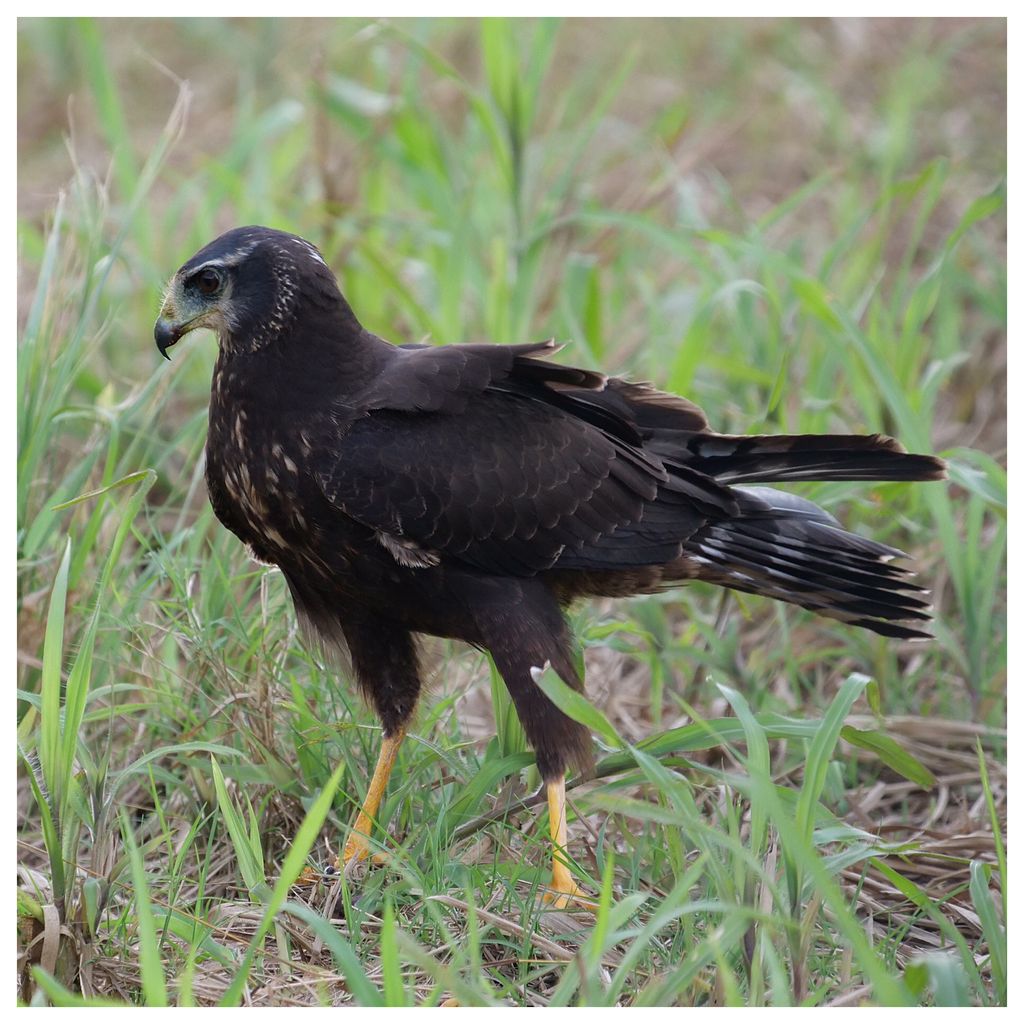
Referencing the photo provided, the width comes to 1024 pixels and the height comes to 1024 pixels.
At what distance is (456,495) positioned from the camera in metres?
3.33

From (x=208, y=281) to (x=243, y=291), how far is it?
0.31ft

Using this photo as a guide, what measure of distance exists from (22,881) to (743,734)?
1.77 metres

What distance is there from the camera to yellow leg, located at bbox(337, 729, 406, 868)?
3389 mm

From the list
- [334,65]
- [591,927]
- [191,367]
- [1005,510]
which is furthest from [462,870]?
[334,65]

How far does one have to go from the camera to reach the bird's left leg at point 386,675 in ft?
11.8

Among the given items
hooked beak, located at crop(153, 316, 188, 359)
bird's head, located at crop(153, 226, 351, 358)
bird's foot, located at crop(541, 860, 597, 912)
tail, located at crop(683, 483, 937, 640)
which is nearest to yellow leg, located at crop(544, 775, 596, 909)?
bird's foot, located at crop(541, 860, 597, 912)

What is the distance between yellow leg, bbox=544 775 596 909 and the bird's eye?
1.55 meters

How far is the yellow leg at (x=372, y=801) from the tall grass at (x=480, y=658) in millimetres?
60

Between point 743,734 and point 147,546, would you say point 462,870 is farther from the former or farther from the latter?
point 147,546

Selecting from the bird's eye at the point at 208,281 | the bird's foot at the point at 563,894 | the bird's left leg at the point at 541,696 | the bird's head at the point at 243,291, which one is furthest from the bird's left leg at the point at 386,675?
the bird's eye at the point at 208,281

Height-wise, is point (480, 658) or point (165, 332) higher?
point (165, 332)

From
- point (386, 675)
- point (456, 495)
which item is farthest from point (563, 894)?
point (456, 495)

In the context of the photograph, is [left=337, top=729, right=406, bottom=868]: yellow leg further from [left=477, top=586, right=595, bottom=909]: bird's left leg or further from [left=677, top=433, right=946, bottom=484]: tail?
[left=677, top=433, right=946, bottom=484]: tail

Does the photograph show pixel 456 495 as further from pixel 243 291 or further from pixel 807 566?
pixel 807 566
